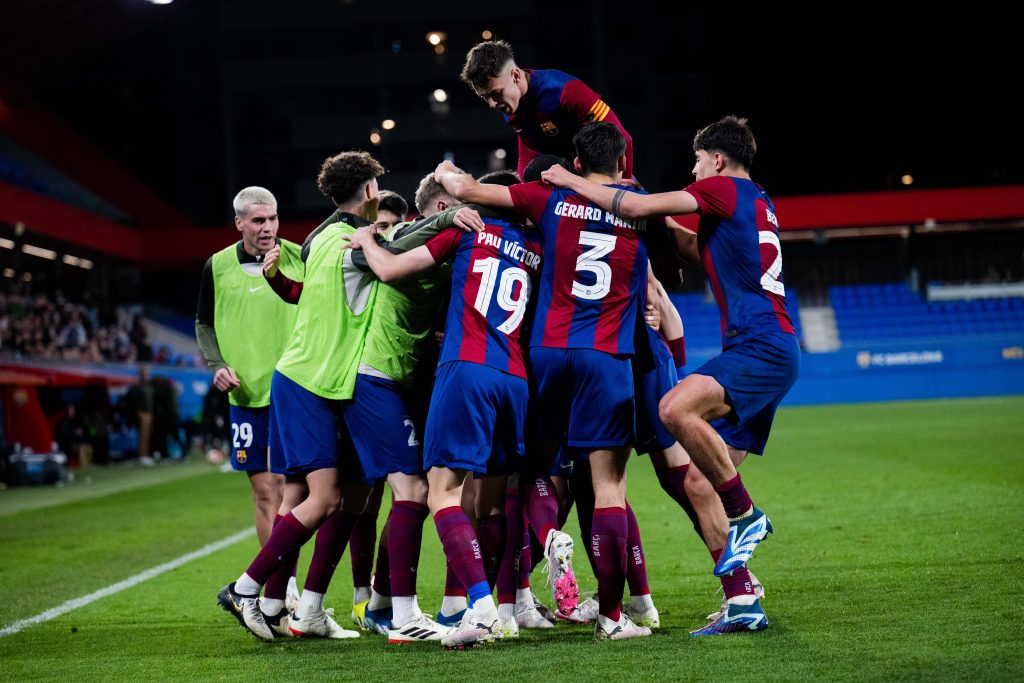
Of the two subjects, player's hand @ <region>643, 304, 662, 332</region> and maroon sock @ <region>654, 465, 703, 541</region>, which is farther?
player's hand @ <region>643, 304, 662, 332</region>

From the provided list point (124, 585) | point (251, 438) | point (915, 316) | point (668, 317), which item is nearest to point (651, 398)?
point (668, 317)

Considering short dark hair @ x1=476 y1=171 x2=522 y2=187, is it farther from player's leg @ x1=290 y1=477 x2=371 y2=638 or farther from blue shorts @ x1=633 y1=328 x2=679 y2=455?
player's leg @ x1=290 y1=477 x2=371 y2=638

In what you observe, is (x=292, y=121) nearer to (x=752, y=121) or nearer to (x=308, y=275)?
(x=752, y=121)

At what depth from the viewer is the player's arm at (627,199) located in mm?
4434

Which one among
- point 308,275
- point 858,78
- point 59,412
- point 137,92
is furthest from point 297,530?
point 137,92

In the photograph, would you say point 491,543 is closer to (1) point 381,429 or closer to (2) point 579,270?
(1) point 381,429

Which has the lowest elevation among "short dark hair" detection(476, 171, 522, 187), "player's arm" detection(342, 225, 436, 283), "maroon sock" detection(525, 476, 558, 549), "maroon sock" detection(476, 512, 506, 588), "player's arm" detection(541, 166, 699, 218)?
"maroon sock" detection(476, 512, 506, 588)

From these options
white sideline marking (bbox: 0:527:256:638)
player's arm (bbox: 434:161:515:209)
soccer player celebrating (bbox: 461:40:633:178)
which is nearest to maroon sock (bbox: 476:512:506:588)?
player's arm (bbox: 434:161:515:209)

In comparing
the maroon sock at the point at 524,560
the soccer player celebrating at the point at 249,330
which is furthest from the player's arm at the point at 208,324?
the maroon sock at the point at 524,560

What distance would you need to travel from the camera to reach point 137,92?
137 ft

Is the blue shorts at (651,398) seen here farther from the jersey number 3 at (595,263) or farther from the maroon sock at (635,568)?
the jersey number 3 at (595,263)

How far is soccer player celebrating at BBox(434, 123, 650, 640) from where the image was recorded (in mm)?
4477

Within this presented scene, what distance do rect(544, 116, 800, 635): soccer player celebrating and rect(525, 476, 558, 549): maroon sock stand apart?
91 centimetres

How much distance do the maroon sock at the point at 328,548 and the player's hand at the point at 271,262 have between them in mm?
1259
